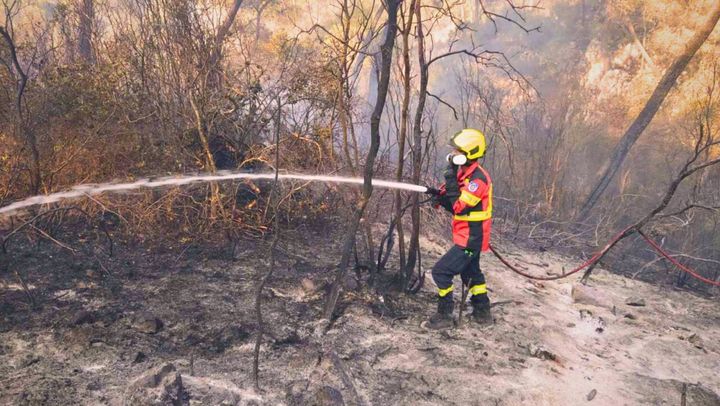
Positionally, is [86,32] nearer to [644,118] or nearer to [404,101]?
[404,101]

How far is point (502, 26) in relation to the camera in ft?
82.3

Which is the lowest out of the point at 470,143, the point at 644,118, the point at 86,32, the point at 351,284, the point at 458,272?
the point at 351,284

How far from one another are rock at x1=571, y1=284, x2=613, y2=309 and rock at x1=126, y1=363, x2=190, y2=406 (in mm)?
4563

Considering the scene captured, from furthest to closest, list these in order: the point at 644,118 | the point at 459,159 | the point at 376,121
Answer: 1. the point at 644,118
2. the point at 459,159
3. the point at 376,121

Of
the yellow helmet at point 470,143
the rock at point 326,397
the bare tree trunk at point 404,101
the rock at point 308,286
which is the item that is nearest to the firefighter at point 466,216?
the yellow helmet at point 470,143

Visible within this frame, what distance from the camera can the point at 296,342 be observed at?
136 inches

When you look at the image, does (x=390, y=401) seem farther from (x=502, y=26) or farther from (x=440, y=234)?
(x=502, y=26)

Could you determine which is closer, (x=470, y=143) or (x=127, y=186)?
(x=470, y=143)

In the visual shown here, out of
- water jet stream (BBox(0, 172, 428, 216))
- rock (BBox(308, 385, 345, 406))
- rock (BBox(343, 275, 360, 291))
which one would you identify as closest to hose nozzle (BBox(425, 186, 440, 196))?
water jet stream (BBox(0, 172, 428, 216))

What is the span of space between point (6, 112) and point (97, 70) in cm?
113

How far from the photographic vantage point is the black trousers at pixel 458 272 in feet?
12.6

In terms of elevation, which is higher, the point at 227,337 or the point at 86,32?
the point at 86,32

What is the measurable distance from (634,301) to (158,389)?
554 centimetres

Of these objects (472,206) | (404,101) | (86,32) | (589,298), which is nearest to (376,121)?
(404,101)
